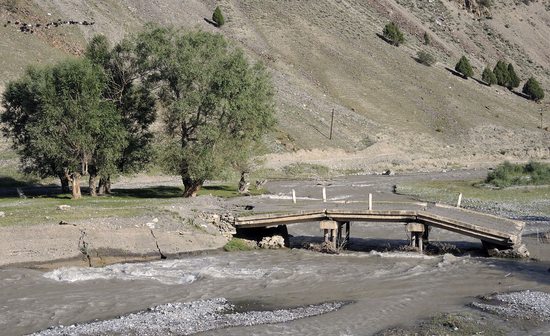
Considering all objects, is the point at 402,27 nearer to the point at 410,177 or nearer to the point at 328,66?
the point at 328,66

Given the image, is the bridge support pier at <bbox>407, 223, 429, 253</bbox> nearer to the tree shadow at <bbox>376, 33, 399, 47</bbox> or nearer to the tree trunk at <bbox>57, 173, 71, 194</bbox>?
the tree trunk at <bbox>57, 173, 71, 194</bbox>

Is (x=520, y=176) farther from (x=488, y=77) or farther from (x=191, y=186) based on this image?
(x=488, y=77)

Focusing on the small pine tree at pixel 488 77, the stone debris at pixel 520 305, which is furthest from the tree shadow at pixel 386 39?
the stone debris at pixel 520 305

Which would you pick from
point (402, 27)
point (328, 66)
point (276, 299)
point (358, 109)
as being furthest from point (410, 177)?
point (402, 27)

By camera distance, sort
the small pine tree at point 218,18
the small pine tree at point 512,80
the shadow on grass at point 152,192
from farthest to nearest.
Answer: the small pine tree at point 512,80 < the small pine tree at point 218,18 < the shadow on grass at point 152,192

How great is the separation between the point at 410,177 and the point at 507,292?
165ft

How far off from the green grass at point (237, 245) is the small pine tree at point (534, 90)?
112 m

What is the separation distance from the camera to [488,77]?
132 metres

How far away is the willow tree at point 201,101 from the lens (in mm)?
43438

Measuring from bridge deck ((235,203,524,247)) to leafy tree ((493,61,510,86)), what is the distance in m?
105

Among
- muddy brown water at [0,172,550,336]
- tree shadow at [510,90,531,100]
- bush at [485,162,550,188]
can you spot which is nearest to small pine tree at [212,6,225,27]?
tree shadow at [510,90,531,100]

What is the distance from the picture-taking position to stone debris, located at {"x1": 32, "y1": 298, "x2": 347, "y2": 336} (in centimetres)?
2044

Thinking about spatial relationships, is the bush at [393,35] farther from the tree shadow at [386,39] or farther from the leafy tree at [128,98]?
the leafy tree at [128,98]

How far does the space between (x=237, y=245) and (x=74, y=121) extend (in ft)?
49.3
